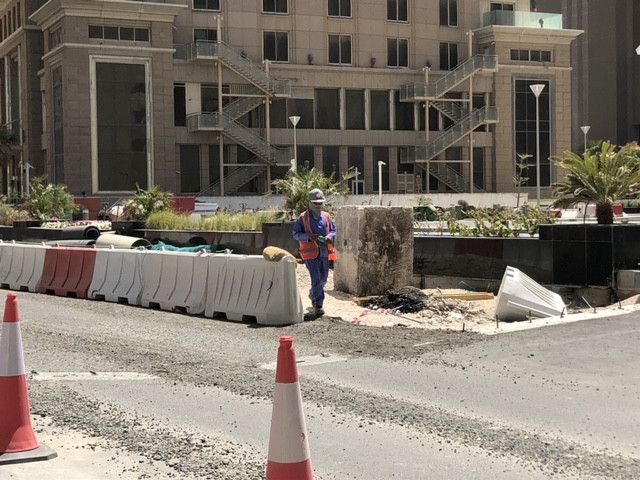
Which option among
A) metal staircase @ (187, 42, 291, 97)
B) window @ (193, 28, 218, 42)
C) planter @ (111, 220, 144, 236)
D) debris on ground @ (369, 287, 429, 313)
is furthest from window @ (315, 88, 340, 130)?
debris on ground @ (369, 287, 429, 313)

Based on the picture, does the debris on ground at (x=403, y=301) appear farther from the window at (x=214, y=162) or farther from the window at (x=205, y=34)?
the window at (x=205, y=34)

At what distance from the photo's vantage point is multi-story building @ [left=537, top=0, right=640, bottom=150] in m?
106

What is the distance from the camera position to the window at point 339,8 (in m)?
67.8

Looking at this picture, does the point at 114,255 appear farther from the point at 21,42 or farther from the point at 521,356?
the point at 21,42

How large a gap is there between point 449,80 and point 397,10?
729 cm

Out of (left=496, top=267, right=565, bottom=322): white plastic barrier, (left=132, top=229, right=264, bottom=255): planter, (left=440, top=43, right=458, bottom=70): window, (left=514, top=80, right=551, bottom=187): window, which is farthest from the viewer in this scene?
(left=514, top=80, right=551, bottom=187): window

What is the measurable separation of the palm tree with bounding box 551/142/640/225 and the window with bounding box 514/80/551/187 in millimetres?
56005

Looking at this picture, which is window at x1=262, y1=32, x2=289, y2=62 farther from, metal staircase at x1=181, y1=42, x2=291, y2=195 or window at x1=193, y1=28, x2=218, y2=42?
window at x1=193, y1=28, x2=218, y2=42

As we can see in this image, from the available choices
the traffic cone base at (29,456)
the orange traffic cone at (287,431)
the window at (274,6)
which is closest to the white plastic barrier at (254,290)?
the traffic cone base at (29,456)

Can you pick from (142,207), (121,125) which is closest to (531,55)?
(121,125)

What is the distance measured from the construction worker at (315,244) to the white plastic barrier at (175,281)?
177 centimetres

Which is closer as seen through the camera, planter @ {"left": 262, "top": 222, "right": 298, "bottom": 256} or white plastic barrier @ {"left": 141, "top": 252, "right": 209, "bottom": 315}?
white plastic barrier @ {"left": 141, "top": 252, "right": 209, "bottom": 315}

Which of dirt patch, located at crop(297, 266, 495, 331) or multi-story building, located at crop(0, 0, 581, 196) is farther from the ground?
multi-story building, located at crop(0, 0, 581, 196)

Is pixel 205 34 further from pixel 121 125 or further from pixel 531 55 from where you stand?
pixel 531 55
